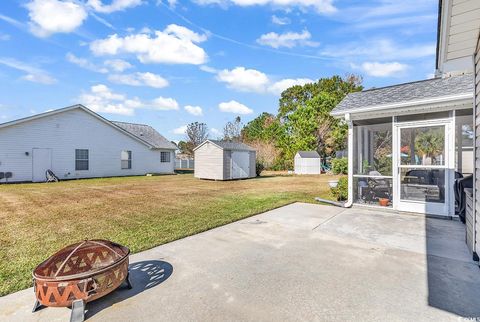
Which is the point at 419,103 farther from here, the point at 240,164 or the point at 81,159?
the point at 81,159

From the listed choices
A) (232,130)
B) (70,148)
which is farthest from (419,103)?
(232,130)

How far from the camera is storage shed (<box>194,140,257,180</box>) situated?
16922mm

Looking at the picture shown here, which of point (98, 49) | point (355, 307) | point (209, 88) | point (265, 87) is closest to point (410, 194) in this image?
point (355, 307)

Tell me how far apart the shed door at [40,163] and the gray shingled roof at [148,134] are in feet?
25.9

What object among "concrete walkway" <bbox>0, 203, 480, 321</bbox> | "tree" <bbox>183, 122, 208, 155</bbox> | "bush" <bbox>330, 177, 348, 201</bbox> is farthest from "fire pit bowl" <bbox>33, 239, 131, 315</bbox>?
"tree" <bbox>183, 122, 208, 155</bbox>

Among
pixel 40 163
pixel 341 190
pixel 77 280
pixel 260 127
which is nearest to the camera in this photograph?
pixel 77 280

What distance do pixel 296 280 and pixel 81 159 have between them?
1978cm

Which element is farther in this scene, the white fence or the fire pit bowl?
the white fence

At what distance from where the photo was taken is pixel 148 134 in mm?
25453

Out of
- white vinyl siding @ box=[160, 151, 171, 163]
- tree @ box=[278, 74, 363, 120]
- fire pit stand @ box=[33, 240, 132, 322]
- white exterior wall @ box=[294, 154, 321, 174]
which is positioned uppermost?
tree @ box=[278, 74, 363, 120]

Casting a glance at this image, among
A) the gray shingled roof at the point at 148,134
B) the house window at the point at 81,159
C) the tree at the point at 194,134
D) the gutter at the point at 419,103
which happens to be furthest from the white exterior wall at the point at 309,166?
the tree at the point at 194,134

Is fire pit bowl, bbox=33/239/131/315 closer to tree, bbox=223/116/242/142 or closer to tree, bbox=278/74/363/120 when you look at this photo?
tree, bbox=278/74/363/120

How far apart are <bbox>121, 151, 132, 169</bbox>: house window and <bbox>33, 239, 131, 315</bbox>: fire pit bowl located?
785 inches

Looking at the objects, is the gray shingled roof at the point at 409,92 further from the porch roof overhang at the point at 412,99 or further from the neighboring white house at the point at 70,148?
the neighboring white house at the point at 70,148
